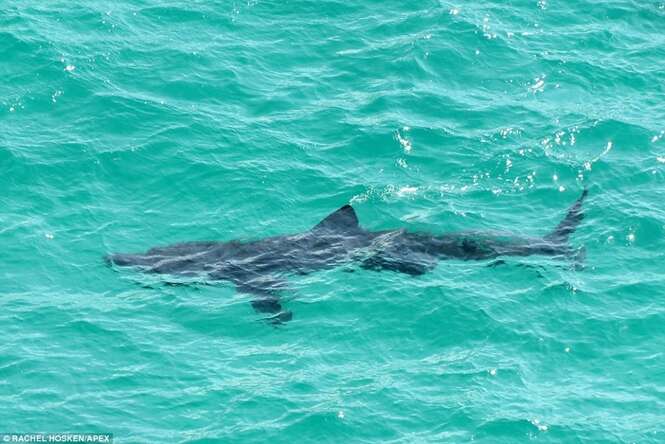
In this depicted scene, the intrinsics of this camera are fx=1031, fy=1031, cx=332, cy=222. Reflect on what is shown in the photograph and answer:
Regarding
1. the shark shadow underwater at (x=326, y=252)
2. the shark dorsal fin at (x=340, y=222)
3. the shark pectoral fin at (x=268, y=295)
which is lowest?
the shark pectoral fin at (x=268, y=295)

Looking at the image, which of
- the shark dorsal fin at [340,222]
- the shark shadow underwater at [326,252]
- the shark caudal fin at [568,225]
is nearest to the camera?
the shark shadow underwater at [326,252]

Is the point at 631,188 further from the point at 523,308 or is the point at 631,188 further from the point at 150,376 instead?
the point at 150,376

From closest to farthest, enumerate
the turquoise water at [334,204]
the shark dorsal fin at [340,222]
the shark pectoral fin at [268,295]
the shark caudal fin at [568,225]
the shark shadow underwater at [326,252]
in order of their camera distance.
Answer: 1. the turquoise water at [334,204]
2. the shark pectoral fin at [268,295]
3. the shark shadow underwater at [326,252]
4. the shark dorsal fin at [340,222]
5. the shark caudal fin at [568,225]

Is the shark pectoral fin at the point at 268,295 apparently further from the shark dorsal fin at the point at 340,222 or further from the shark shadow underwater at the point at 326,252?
the shark dorsal fin at the point at 340,222

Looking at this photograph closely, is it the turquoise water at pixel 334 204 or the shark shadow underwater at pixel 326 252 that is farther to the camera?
the shark shadow underwater at pixel 326 252

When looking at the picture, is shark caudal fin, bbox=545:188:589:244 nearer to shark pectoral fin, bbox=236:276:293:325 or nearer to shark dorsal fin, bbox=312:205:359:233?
shark dorsal fin, bbox=312:205:359:233

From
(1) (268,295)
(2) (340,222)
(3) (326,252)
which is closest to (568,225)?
(2) (340,222)

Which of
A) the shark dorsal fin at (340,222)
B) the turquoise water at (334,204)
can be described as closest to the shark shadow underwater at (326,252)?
the shark dorsal fin at (340,222)

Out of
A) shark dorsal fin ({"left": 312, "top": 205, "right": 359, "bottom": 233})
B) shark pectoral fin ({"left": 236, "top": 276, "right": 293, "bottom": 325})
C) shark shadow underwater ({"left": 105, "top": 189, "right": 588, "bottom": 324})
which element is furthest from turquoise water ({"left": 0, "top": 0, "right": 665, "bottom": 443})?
shark dorsal fin ({"left": 312, "top": 205, "right": 359, "bottom": 233})

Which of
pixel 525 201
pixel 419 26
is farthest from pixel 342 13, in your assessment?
pixel 525 201
